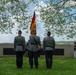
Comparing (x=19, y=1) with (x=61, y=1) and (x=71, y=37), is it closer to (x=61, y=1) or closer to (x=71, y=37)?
(x=61, y=1)

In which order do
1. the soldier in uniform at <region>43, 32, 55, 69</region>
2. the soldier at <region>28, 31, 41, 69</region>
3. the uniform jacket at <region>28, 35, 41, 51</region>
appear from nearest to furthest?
the soldier at <region>28, 31, 41, 69</region>
the uniform jacket at <region>28, 35, 41, 51</region>
the soldier in uniform at <region>43, 32, 55, 69</region>

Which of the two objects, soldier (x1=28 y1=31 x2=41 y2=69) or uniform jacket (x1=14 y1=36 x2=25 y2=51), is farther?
uniform jacket (x1=14 y1=36 x2=25 y2=51)

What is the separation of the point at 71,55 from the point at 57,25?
6.22 metres

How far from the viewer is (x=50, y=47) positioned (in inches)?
685

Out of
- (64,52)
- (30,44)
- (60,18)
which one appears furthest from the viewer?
(64,52)

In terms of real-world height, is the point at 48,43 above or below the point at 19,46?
above

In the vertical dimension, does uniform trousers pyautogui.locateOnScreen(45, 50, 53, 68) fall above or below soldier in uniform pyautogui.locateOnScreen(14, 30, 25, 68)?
below

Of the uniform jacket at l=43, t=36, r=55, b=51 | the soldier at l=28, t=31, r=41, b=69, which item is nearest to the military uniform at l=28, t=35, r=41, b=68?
the soldier at l=28, t=31, r=41, b=69

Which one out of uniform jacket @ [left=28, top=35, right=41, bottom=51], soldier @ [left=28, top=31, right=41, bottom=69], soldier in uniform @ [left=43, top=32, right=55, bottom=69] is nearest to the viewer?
soldier @ [left=28, top=31, right=41, bottom=69]

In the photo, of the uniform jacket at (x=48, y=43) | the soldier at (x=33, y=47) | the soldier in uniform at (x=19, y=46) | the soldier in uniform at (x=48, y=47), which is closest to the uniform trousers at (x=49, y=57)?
the soldier in uniform at (x=48, y=47)

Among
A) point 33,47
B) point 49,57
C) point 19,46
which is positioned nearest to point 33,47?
point 33,47

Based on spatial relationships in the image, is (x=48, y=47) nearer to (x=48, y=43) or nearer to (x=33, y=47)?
(x=48, y=43)

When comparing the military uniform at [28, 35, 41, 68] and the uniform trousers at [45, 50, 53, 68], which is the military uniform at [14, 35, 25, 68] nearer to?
the military uniform at [28, 35, 41, 68]

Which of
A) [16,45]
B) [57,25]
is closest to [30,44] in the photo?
[16,45]
